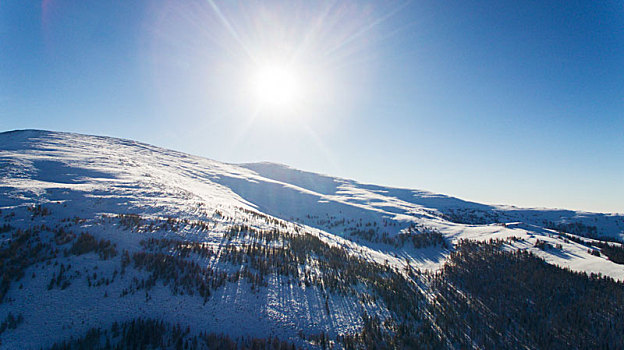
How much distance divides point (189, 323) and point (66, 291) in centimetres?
370

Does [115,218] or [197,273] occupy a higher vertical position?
[115,218]

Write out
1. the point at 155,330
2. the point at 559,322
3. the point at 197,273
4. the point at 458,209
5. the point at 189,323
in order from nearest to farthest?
the point at 155,330 → the point at 189,323 → the point at 559,322 → the point at 197,273 → the point at 458,209

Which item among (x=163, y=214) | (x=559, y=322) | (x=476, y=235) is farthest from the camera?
(x=476, y=235)

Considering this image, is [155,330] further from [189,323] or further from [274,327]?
[274,327]

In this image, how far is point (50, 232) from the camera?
31.2ft

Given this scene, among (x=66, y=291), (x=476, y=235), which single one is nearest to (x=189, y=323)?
(x=66, y=291)

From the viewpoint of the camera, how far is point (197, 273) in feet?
29.1

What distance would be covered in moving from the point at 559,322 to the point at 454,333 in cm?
343

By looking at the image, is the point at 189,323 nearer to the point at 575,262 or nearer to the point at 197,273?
the point at 197,273

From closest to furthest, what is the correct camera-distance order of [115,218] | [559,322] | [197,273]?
A: 1. [559,322]
2. [197,273]
3. [115,218]

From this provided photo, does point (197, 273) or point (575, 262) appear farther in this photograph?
point (575, 262)

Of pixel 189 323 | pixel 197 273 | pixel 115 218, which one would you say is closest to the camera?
pixel 189 323

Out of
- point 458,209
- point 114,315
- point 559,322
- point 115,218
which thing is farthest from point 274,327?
point 458,209

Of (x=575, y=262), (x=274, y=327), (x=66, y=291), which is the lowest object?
(x=274, y=327)
